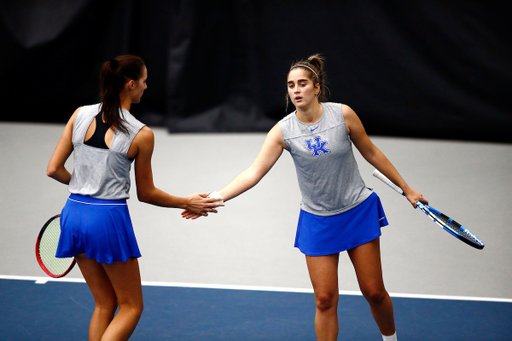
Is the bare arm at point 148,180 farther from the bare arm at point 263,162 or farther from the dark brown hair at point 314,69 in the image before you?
the dark brown hair at point 314,69

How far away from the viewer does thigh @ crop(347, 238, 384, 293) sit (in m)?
2.68

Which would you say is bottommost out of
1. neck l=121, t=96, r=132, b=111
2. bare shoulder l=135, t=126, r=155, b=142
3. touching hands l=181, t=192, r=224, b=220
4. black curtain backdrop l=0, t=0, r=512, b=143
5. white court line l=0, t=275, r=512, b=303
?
white court line l=0, t=275, r=512, b=303

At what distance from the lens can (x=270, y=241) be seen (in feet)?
16.1

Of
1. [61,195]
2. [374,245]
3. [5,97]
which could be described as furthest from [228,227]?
[5,97]

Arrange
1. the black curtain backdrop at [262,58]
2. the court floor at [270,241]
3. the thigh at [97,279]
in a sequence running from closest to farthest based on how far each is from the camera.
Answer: the thigh at [97,279]
the court floor at [270,241]
the black curtain backdrop at [262,58]

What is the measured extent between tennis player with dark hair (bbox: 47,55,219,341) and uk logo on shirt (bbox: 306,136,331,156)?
738mm

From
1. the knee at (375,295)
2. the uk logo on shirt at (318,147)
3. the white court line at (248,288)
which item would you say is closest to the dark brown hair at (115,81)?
→ the uk logo on shirt at (318,147)

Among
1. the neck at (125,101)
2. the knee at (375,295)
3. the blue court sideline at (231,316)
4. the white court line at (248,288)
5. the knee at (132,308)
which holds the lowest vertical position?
the blue court sideline at (231,316)

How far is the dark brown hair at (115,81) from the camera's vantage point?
7.75 feet

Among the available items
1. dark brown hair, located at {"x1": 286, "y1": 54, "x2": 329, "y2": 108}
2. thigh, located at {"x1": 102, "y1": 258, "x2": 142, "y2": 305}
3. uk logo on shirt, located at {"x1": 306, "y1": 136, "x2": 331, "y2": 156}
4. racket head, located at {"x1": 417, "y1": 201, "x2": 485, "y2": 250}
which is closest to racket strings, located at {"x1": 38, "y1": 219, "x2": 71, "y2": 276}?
thigh, located at {"x1": 102, "y1": 258, "x2": 142, "y2": 305}

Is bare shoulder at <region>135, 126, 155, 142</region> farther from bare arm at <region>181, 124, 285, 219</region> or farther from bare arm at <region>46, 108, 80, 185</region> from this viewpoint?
bare arm at <region>181, 124, 285, 219</region>

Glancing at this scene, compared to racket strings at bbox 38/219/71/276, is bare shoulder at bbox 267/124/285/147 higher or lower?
higher

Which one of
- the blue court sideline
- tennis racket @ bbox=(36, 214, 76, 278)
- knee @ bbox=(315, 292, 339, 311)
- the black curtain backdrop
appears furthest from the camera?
the black curtain backdrop

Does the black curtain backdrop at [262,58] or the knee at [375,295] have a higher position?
the black curtain backdrop at [262,58]
